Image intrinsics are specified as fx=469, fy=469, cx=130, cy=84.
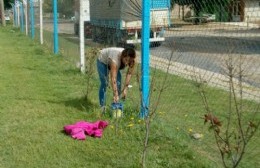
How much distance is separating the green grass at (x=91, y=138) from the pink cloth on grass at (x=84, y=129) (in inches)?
3.5

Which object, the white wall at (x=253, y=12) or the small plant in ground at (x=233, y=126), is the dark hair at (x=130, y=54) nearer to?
the small plant in ground at (x=233, y=126)

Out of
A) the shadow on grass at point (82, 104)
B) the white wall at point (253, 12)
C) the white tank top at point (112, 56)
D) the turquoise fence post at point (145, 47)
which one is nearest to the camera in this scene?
the white wall at point (253, 12)

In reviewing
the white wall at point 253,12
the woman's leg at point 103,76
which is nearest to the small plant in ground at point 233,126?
the white wall at point 253,12

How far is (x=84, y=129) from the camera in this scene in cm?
593

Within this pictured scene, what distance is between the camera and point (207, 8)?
520 centimetres

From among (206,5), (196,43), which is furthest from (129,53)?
(206,5)

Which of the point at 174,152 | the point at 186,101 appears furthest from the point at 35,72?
the point at 174,152

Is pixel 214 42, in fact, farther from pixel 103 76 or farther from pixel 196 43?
pixel 103 76

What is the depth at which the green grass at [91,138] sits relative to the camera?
5.06m

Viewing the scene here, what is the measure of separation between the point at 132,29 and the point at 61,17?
9.60 m

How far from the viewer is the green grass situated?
5062mm

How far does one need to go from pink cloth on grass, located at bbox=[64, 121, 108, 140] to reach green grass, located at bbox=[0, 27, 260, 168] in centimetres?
9

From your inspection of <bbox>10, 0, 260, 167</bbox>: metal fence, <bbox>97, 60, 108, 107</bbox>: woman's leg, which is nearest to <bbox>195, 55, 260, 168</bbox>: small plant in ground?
<bbox>10, 0, 260, 167</bbox>: metal fence

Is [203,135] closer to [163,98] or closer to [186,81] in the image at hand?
[163,98]
